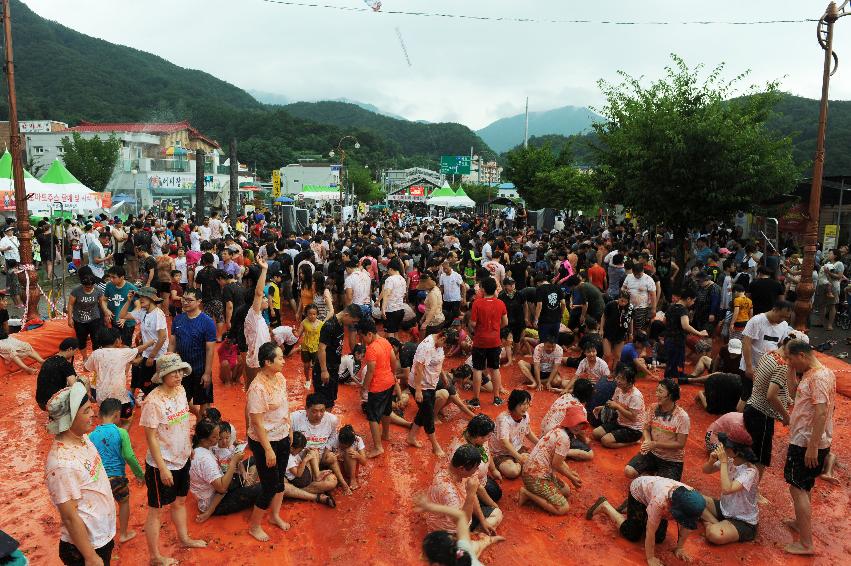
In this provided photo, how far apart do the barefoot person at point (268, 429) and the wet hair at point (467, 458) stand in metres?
1.44

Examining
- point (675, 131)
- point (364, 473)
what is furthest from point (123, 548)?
point (675, 131)

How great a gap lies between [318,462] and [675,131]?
34.6 ft

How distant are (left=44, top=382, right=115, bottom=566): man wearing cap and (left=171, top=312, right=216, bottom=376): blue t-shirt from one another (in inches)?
104

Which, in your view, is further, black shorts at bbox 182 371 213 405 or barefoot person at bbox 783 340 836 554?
black shorts at bbox 182 371 213 405

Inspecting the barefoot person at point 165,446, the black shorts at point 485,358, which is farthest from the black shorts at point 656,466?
the barefoot person at point 165,446

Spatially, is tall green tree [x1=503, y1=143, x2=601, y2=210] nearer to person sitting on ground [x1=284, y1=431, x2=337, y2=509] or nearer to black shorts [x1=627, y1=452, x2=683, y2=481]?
black shorts [x1=627, y1=452, x2=683, y2=481]

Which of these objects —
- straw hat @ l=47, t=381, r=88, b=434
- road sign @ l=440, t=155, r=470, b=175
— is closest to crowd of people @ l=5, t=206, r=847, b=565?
straw hat @ l=47, t=381, r=88, b=434

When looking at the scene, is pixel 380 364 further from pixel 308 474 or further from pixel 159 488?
pixel 159 488

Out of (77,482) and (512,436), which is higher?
(77,482)

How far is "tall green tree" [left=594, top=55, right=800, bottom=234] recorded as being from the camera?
472 inches

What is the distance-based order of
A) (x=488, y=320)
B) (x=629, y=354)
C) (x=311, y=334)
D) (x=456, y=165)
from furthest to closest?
(x=456, y=165) < (x=629, y=354) < (x=311, y=334) < (x=488, y=320)

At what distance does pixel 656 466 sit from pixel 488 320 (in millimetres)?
2699

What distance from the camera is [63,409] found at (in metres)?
3.22

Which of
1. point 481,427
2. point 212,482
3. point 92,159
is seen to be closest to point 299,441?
point 212,482
